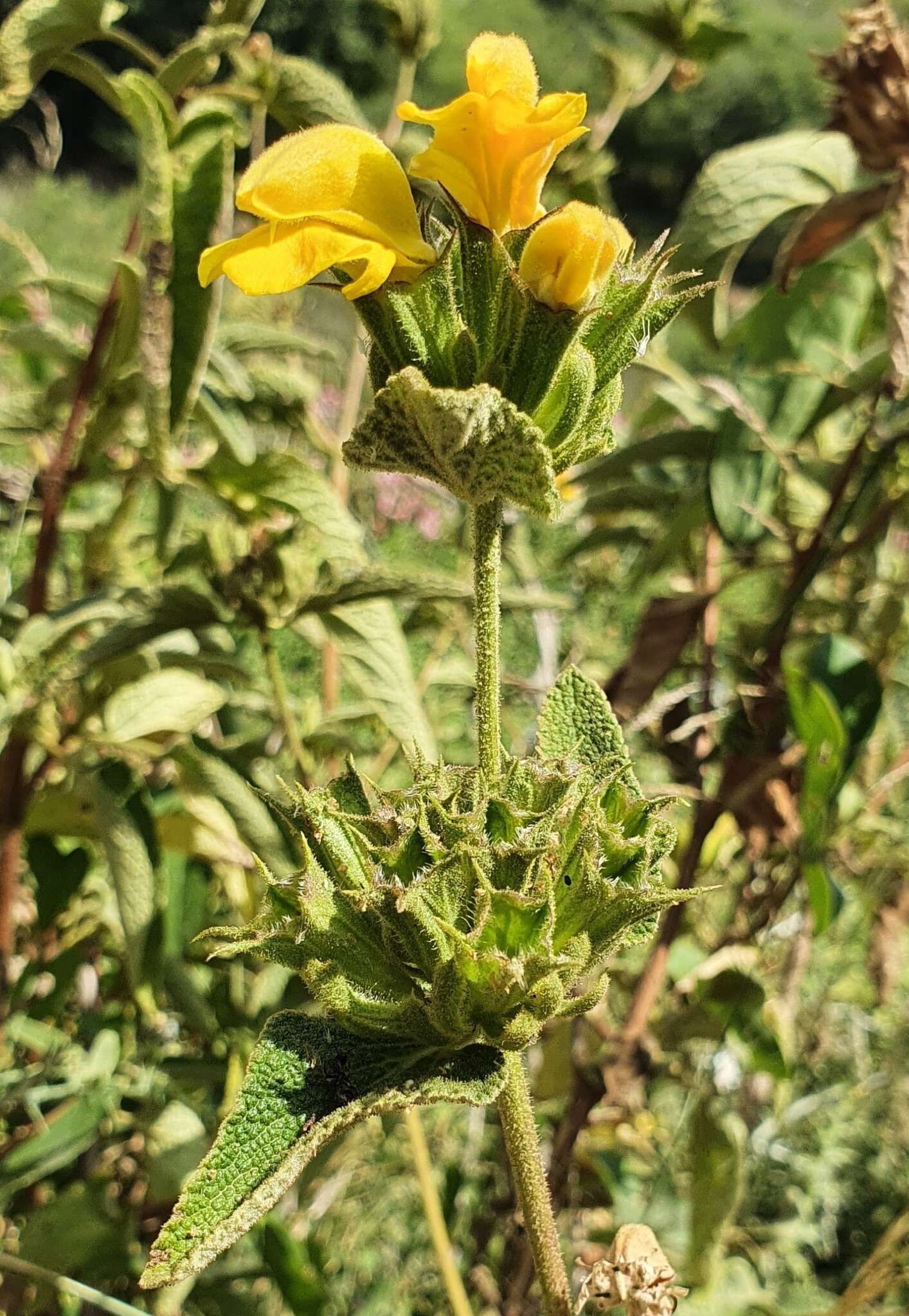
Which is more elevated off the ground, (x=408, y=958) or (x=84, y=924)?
(x=408, y=958)

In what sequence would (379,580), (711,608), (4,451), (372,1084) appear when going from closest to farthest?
(372,1084) → (379,580) → (711,608) → (4,451)

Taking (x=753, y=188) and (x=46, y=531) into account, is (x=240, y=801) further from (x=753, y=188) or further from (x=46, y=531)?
(x=753, y=188)

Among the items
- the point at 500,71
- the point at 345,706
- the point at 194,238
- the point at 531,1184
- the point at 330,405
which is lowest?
the point at 330,405

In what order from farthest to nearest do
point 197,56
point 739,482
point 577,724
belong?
1. point 739,482
2. point 197,56
3. point 577,724

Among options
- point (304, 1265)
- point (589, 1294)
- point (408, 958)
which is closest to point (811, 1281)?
point (304, 1265)

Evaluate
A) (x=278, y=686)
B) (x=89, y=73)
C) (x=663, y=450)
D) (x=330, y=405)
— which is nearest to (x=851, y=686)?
(x=663, y=450)

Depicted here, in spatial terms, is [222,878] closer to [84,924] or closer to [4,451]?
[84,924]

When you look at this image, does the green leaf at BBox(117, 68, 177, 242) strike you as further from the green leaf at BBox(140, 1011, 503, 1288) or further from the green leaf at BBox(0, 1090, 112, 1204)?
the green leaf at BBox(0, 1090, 112, 1204)

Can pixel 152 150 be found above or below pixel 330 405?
above
